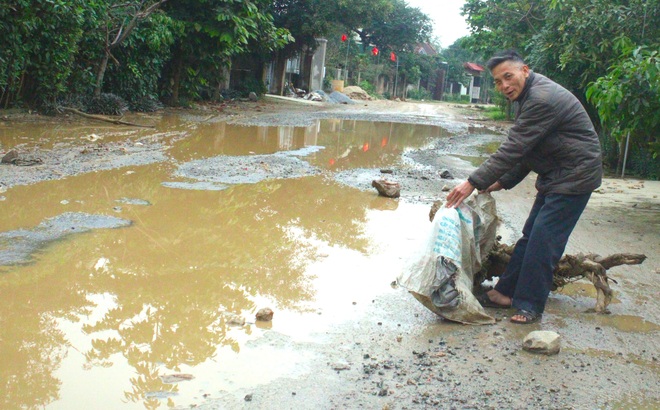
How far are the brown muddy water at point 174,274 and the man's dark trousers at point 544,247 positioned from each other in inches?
38.9

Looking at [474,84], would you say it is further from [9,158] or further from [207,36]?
[9,158]

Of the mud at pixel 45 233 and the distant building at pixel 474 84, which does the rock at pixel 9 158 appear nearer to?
the mud at pixel 45 233

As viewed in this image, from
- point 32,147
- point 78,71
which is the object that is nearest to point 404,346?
point 32,147

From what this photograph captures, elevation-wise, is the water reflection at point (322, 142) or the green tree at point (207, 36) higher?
the green tree at point (207, 36)

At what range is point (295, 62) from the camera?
36.6m

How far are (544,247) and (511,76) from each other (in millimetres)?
1026

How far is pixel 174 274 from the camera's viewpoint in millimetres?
4578

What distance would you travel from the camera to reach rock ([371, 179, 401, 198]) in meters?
7.68

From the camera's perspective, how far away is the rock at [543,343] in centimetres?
347

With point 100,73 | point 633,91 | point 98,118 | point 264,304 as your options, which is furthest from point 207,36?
point 264,304

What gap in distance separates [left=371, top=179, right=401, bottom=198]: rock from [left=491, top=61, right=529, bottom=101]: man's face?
12.2 feet

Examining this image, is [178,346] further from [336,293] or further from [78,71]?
[78,71]

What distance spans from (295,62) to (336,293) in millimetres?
33244

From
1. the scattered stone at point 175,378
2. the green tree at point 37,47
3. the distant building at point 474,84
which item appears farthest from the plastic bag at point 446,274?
the distant building at point 474,84
